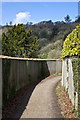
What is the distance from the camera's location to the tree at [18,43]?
32.3 m

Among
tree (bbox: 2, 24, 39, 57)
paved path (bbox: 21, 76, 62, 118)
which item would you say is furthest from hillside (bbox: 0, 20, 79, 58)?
paved path (bbox: 21, 76, 62, 118)

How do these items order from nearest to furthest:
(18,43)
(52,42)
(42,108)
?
(42,108) → (18,43) → (52,42)

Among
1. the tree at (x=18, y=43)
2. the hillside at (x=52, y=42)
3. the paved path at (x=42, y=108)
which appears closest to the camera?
the paved path at (x=42, y=108)

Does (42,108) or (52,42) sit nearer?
(42,108)

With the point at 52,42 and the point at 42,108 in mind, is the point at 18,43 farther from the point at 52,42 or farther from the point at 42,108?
the point at 52,42

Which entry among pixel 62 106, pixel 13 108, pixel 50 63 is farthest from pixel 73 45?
pixel 50 63

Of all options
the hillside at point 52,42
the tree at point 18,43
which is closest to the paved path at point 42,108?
the tree at point 18,43

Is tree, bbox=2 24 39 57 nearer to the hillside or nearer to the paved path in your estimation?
the hillside

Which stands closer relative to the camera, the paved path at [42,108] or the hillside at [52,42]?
the paved path at [42,108]

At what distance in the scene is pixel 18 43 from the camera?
32.3 metres

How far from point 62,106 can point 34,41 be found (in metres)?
27.7

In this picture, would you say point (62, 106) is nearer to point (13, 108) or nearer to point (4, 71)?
point (13, 108)

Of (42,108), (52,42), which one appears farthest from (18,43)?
(52,42)

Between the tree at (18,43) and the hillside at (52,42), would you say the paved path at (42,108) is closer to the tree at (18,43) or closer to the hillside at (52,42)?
the tree at (18,43)
